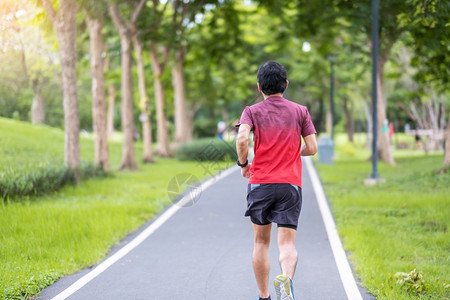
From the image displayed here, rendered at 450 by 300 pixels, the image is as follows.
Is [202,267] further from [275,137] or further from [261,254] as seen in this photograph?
[275,137]

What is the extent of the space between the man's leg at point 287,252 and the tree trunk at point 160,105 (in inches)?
887

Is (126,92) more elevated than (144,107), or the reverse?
(126,92)

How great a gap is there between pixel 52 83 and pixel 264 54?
24453 millimetres

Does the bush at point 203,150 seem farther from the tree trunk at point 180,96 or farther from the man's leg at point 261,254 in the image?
the man's leg at point 261,254

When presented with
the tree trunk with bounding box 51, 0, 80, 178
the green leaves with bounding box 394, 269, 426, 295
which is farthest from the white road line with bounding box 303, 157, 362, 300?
the tree trunk with bounding box 51, 0, 80, 178

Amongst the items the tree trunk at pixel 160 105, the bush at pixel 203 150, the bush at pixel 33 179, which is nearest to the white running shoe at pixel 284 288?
the bush at pixel 33 179

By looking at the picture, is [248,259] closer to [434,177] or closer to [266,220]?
[266,220]

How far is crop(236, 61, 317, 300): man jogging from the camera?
4230 millimetres

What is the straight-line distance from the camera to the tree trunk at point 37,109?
13830 mm

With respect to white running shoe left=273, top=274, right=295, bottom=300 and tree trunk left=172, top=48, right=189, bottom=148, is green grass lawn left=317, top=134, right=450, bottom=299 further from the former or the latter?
tree trunk left=172, top=48, right=189, bottom=148

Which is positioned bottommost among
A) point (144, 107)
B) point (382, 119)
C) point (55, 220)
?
point (55, 220)

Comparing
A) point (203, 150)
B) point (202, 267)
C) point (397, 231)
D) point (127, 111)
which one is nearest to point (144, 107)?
point (203, 150)

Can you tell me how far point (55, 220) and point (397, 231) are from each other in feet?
16.5

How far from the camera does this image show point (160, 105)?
2778cm
